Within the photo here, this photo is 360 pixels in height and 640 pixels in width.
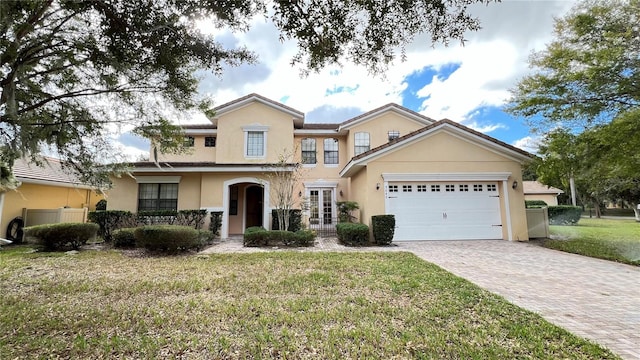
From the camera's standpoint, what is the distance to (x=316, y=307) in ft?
16.1

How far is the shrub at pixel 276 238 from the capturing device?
38.9 ft

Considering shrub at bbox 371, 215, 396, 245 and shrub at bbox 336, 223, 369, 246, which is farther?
shrub at bbox 371, 215, 396, 245

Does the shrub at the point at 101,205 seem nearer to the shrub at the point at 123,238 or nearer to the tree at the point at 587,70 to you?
the shrub at the point at 123,238

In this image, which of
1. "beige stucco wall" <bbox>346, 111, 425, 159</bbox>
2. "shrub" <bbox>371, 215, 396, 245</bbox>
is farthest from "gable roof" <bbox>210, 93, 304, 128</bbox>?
"shrub" <bbox>371, 215, 396, 245</bbox>

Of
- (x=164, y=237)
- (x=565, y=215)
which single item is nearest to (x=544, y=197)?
(x=565, y=215)

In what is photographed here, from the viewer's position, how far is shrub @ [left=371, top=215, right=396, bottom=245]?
1216 centimetres

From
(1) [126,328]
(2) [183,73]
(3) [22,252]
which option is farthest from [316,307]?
(3) [22,252]

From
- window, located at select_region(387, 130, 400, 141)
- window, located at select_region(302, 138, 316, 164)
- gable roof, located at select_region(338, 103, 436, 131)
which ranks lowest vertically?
window, located at select_region(302, 138, 316, 164)

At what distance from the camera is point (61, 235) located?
10641mm

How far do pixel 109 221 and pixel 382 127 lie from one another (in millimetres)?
15561

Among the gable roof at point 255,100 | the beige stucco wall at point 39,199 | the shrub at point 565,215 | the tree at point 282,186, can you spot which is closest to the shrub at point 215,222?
the tree at point 282,186

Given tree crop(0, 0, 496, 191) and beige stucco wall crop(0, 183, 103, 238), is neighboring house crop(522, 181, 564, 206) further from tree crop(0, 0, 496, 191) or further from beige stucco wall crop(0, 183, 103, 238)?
beige stucco wall crop(0, 183, 103, 238)

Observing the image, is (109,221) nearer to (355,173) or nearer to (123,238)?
(123,238)

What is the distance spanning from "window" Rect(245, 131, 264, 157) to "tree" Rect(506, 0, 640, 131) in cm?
1303
